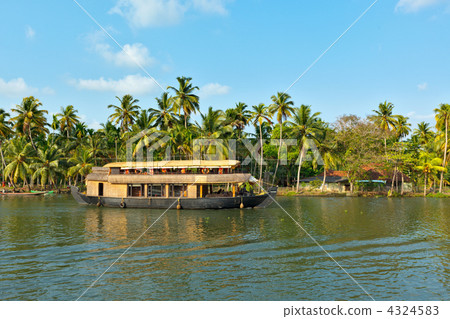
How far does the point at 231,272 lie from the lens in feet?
39.0

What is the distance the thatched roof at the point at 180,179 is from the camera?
2956cm

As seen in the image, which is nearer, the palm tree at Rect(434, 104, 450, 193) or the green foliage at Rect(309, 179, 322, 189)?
the palm tree at Rect(434, 104, 450, 193)

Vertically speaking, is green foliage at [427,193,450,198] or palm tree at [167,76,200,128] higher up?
palm tree at [167,76,200,128]

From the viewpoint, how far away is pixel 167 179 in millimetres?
30469

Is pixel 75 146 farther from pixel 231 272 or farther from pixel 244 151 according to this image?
pixel 231 272

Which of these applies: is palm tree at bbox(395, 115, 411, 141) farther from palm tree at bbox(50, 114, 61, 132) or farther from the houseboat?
palm tree at bbox(50, 114, 61, 132)

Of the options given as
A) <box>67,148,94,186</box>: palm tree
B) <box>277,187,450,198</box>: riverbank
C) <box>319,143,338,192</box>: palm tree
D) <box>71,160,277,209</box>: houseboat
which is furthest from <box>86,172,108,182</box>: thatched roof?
<box>319,143,338,192</box>: palm tree

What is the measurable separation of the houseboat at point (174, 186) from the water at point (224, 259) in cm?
650

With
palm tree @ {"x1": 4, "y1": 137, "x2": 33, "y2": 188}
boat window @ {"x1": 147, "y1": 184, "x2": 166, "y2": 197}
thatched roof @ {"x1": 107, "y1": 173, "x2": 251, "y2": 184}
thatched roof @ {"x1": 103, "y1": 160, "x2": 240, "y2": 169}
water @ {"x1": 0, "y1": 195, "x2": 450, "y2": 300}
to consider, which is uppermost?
palm tree @ {"x1": 4, "y1": 137, "x2": 33, "y2": 188}

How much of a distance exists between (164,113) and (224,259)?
4045 cm

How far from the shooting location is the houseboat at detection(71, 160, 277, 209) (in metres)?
29.8

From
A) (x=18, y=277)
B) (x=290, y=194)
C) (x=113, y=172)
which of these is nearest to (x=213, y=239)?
(x=18, y=277)

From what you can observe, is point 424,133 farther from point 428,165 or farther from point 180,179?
point 180,179

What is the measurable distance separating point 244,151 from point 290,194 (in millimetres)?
9376
